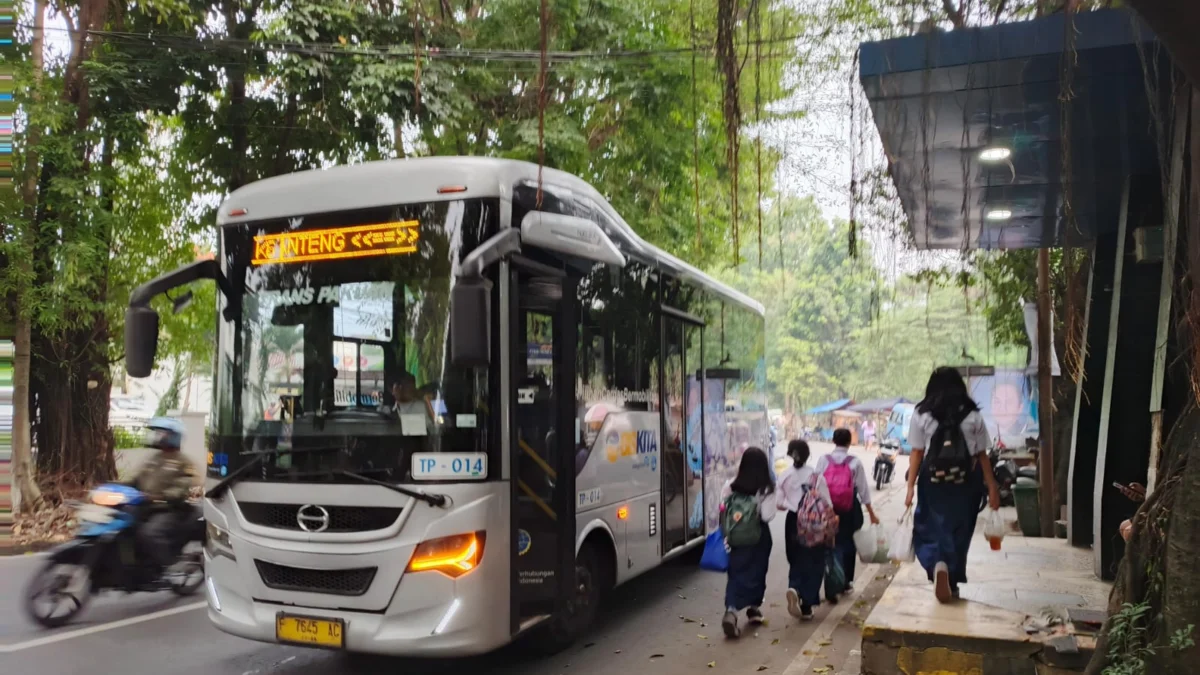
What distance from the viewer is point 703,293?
29.4ft

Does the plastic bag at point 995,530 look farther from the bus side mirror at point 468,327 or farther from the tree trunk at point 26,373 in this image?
the tree trunk at point 26,373


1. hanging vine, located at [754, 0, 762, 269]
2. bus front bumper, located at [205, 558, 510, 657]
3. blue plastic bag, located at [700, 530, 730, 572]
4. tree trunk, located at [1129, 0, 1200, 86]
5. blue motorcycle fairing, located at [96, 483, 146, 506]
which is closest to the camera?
tree trunk, located at [1129, 0, 1200, 86]

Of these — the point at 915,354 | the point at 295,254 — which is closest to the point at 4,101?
the point at 295,254

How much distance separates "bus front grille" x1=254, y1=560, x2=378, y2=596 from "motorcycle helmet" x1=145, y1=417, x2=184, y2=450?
276cm

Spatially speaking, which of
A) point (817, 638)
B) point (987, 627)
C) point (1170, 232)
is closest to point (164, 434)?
point (817, 638)

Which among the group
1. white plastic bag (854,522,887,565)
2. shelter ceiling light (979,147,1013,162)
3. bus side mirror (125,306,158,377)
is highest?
shelter ceiling light (979,147,1013,162)

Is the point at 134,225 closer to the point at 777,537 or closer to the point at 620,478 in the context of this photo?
the point at 620,478

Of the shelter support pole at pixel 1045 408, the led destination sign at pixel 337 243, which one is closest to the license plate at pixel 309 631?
the led destination sign at pixel 337 243

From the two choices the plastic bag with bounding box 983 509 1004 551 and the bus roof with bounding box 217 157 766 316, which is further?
the plastic bag with bounding box 983 509 1004 551

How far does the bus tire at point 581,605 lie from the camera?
19.7 ft

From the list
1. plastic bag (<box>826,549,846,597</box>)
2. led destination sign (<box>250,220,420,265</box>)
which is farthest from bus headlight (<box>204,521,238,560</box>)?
plastic bag (<box>826,549,846,597</box>)

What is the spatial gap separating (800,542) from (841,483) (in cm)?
71

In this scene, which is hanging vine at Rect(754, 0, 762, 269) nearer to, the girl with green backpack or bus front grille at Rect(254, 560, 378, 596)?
bus front grille at Rect(254, 560, 378, 596)

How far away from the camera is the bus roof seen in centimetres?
500
